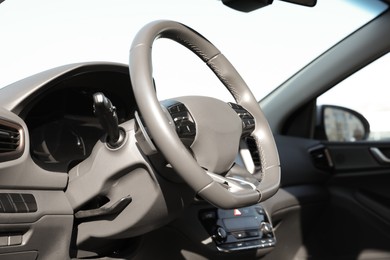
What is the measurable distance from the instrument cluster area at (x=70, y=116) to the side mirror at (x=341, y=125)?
61.3 inches

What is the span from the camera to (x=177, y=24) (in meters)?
1.56

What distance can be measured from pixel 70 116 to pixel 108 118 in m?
0.39

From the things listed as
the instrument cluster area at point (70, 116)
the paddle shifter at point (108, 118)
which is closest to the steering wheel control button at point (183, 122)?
the paddle shifter at point (108, 118)

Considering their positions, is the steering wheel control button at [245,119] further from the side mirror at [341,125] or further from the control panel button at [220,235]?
the side mirror at [341,125]

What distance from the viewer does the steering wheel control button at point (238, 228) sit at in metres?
2.01

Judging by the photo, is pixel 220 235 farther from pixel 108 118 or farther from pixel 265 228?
pixel 108 118

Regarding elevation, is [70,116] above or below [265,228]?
above

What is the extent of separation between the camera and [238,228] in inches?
82.1

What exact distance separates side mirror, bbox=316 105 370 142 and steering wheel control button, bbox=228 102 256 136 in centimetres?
145

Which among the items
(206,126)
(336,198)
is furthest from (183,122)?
(336,198)

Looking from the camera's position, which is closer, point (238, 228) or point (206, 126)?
point (206, 126)

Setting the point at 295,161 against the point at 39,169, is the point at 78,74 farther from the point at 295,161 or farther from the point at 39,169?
the point at 295,161

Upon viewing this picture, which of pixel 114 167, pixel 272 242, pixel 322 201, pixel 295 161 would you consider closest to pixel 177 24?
pixel 114 167

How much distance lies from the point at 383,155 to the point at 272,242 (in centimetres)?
113
